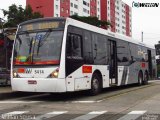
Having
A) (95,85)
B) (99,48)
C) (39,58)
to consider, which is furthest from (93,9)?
(39,58)

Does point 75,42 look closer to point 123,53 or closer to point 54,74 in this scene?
point 54,74

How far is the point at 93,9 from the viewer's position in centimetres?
10856

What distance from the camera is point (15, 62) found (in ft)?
48.0

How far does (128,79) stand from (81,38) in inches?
288

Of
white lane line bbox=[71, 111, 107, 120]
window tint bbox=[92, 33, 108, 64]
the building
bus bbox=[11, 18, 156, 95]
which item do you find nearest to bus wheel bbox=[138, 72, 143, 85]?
window tint bbox=[92, 33, 108, 64]

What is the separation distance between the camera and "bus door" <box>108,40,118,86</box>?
18.7 meters

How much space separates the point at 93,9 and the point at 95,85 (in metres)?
93.5

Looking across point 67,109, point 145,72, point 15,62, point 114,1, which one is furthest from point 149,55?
point 114,1

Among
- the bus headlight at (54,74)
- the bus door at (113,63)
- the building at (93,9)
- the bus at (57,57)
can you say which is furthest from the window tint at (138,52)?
the building at (93,9)

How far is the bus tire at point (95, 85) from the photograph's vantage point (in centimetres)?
1613

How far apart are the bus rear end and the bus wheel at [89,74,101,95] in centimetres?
274

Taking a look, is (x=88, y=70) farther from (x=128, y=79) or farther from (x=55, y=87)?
(x=128, y=79)

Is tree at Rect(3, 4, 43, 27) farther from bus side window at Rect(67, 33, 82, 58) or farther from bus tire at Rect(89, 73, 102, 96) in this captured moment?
bus side window at Rect(67, 33, 82, 58)

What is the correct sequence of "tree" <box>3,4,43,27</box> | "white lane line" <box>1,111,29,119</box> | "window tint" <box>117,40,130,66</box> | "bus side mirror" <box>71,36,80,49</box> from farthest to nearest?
"tree" <box>3,4,43,27</box> < "window tint" <box>117,40,130,66</box> < "bus side mirror" <box>71,36,80,49</box> < "white lane line" <box>1,111,29,119</box>
